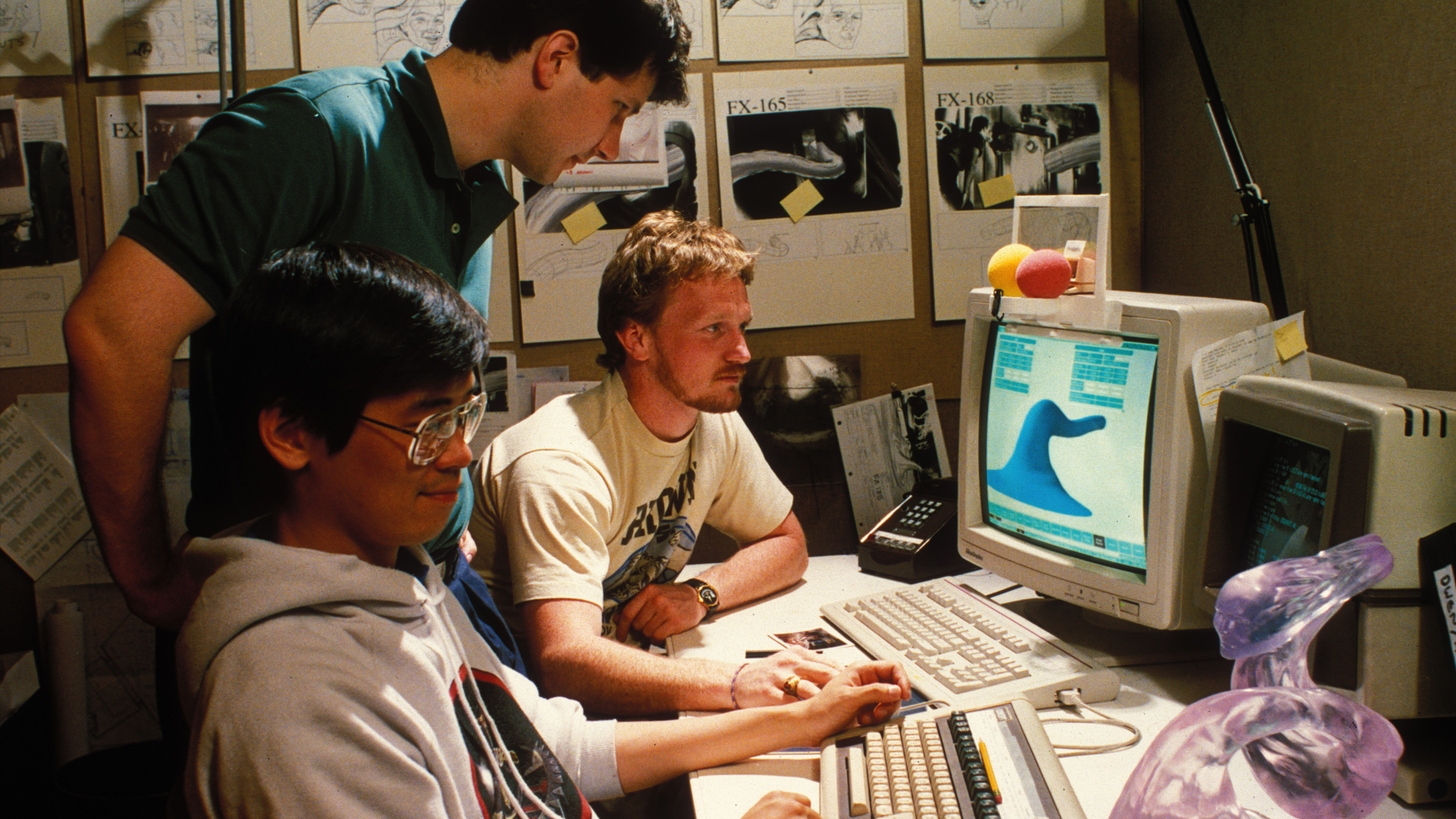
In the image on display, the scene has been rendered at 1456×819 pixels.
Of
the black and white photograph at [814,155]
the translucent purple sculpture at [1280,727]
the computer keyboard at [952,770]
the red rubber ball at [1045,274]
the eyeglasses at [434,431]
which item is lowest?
the computer keyboard at [952,770]

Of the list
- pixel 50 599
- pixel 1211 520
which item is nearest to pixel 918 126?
pixel 1211 520

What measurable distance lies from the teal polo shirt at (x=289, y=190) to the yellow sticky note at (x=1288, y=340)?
95cm

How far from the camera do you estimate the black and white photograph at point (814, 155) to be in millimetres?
1775

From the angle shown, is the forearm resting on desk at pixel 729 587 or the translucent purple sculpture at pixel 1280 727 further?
the forearm resting on desk at pixel 729 587

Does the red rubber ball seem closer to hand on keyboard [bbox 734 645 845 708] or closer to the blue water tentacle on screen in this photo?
the blue water tentacle on screen

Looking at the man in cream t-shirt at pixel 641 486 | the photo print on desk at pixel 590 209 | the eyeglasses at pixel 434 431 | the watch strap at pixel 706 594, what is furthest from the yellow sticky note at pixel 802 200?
the eyeglasses at pixel 434 431

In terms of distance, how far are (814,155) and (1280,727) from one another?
1.38m

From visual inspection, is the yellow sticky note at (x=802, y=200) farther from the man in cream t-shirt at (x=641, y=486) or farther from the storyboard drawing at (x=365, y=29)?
the storyboard drawing at (x=365, y=29)

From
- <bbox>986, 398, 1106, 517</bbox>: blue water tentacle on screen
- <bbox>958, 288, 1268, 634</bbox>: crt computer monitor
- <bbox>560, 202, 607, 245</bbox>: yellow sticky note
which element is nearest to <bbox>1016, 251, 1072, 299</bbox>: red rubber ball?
<bbox>958, 288, 1268, 634</bbox>: crt computer monitor

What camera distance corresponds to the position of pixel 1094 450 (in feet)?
3.71

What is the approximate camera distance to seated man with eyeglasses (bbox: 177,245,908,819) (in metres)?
0.60

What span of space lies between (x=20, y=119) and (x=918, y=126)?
1.62 metres

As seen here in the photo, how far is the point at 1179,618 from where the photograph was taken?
103cm

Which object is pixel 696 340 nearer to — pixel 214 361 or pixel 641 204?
pixel 641 204
